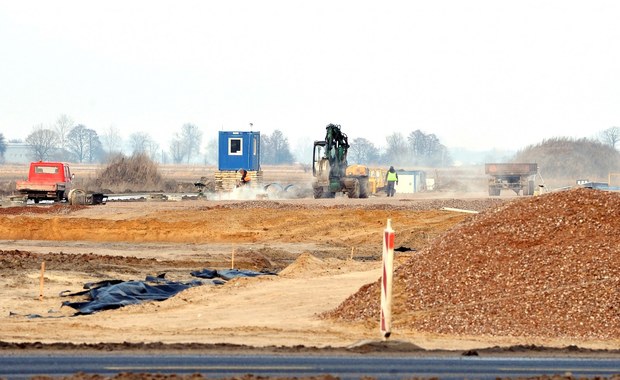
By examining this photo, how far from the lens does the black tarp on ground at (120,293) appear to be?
21203mm

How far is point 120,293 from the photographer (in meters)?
22.2

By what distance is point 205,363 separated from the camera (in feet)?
38.2

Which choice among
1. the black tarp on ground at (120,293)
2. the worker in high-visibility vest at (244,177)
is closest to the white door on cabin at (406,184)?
the worker in high-visibility vest at (244,177)

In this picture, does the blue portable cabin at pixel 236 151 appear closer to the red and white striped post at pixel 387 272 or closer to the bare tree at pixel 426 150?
the red and white striped post at pixel 387 272

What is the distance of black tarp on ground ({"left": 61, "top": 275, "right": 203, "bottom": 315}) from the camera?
2120 centimetres

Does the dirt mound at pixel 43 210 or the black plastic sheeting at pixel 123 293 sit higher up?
the dirt mound at pixel 43 210

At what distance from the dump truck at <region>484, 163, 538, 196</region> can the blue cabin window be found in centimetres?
1599

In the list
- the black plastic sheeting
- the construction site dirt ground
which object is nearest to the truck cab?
the construction site dirt ground

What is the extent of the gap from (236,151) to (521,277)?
158ft

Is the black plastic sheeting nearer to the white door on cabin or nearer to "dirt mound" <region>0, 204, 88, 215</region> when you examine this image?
"dirt mound" <region>0, 204, 88, 215</region>

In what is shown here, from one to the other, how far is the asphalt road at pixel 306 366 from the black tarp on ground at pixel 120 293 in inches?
354

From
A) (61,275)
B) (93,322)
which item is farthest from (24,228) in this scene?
(93,322)

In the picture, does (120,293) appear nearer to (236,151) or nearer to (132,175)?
(236,151)

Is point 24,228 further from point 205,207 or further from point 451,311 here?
point 451,311
